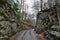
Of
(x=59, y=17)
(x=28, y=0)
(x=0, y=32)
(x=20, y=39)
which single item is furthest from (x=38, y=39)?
(x=28, y=0)

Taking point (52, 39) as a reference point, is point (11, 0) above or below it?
above

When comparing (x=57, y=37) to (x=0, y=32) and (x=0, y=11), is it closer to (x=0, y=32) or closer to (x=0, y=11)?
(x=0, y=32)

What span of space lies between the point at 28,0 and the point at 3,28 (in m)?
63.4

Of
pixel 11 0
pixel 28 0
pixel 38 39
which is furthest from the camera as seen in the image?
pixel 28 0

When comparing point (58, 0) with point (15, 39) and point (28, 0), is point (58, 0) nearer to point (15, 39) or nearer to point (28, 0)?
point (15, 39)

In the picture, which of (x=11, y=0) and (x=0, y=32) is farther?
(x=11, y=0)

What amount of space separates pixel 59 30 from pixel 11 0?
624 inches

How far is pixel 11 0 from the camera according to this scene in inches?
1137

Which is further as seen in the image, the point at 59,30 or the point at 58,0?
the point at 58,0

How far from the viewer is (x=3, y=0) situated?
903 inches

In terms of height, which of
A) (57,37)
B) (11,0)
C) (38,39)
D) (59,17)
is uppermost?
(11,0)

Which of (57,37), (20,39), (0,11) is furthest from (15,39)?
(57,37)

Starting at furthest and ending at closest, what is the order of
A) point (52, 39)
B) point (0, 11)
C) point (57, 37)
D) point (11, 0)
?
point (11, 0), point (0, 11), point (52, 39), point (57, 37)

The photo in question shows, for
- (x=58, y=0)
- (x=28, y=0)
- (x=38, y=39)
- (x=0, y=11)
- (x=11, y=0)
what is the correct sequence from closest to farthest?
1. (x=58, y=0)
2. (x=38, y=39)
3. (x=0, y=11)
4. (x=11, y=0)
5. (x=28, y=0)
